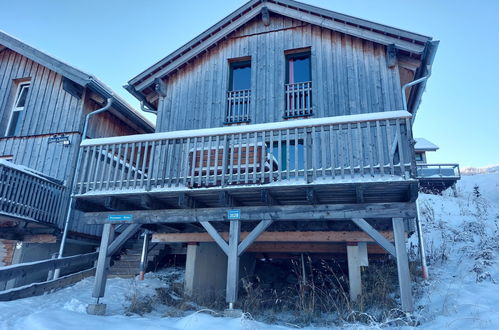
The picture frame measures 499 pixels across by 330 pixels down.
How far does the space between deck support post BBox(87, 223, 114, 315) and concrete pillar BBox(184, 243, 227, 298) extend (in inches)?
79.8

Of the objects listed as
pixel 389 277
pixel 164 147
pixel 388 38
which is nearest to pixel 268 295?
pixel 389 277

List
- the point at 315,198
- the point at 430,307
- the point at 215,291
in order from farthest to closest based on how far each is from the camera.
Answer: the point at 215,291
the point at 315,198
the point at 430,307

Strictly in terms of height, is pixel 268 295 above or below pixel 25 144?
below

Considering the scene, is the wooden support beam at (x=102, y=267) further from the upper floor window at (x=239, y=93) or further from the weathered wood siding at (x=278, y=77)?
the upper floor window at (x=239, y=93)

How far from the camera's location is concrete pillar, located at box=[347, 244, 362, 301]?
7.65m

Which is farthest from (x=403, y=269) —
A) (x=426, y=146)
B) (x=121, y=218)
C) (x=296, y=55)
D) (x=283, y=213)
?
(x=426, y=146)

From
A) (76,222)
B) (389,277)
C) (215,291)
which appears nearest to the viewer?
(389,277)

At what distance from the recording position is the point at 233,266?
6809mm

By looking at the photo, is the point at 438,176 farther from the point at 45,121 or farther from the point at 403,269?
the point at 45,121

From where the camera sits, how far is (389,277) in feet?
28.5

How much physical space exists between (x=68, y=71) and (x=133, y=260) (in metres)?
6.50

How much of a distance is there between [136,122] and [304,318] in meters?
11.1

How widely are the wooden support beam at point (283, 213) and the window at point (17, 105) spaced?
7.62m

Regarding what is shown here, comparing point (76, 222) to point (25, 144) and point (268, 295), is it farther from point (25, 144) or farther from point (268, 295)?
point (268, 295)
